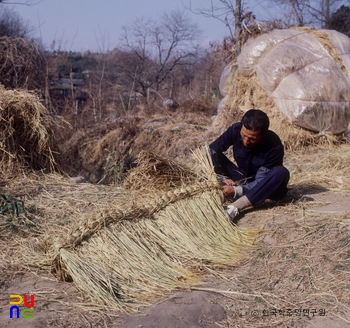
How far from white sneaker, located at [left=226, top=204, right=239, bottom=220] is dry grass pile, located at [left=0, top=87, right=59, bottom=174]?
260 centimetres

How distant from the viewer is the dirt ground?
8.52 feet

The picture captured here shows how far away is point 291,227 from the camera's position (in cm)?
385

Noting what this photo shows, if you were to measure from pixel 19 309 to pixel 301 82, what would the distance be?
236 inches

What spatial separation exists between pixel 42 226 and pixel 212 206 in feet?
4.40

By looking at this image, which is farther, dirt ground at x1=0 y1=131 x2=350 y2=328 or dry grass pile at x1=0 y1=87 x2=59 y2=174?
dry grass pile at x1=0 y1=87 x2=59 y2=174

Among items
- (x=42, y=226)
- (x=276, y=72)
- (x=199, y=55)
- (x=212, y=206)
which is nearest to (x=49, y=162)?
(x=42, y=226)

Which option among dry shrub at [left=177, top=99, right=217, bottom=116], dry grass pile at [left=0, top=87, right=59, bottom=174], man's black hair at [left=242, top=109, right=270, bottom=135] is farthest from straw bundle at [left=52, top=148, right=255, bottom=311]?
dry shrub at [left=177, top=99, right=217, bottom=116]

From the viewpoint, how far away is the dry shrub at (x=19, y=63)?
832 cm

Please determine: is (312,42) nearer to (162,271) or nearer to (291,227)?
(291,227)

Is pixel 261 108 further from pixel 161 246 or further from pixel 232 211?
pixel 161 246

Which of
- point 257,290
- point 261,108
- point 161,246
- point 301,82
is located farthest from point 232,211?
point 261,108

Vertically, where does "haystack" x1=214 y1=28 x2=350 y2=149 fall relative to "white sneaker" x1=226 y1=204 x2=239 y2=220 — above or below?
above

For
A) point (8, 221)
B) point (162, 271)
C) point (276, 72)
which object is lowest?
point (162, 271)

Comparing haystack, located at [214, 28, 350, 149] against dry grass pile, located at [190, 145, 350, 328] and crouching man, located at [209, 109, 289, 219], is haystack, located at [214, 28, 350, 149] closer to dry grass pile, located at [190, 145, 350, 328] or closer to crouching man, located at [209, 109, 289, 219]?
dry grass pile, located at [190, 145, 350, 328]
